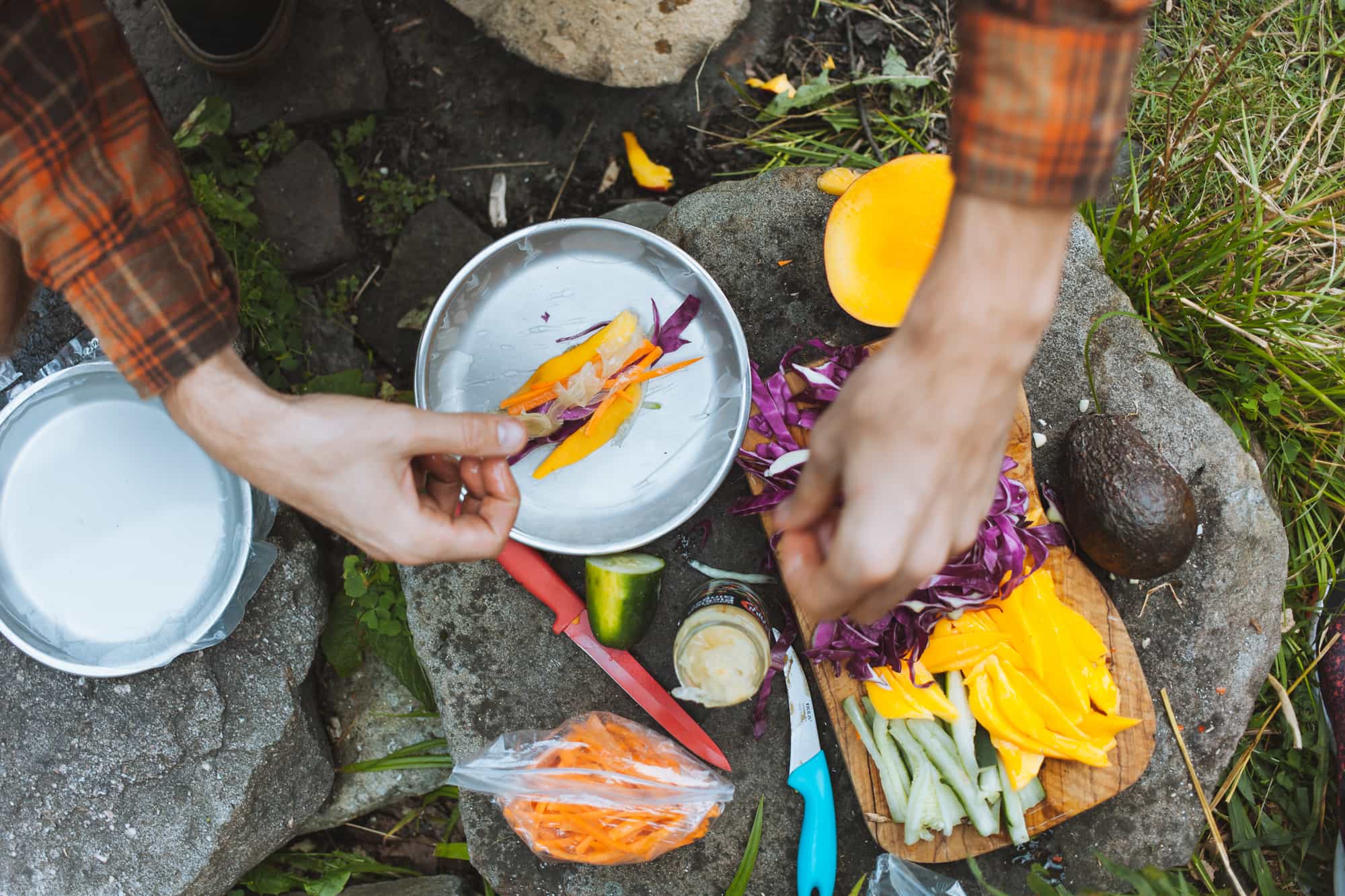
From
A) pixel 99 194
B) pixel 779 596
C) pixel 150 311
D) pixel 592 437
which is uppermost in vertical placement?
pixel 99 194

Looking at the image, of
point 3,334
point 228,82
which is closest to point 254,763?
point 3,334

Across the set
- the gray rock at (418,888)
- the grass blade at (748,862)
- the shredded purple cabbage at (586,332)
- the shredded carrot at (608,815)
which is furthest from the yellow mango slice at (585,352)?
the gray rock at (418,888)

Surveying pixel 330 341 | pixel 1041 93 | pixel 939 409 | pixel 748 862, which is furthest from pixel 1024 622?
pixel 330 341

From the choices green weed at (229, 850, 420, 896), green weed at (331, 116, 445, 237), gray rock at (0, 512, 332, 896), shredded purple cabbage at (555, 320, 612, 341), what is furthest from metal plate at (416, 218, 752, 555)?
green weed at (229, 850, 420, 896)

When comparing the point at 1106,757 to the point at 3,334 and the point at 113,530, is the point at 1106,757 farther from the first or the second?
the point at 3,334

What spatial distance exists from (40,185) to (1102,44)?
1637mm

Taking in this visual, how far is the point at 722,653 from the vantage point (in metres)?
2.15

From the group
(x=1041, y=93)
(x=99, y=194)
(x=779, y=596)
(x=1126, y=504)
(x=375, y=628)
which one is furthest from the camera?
(x=375, y=628)

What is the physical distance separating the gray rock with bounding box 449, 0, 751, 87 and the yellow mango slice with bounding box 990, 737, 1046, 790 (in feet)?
7.79

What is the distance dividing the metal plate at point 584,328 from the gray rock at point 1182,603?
98cm

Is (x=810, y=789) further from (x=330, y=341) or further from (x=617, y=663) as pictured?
(x=330, y=341)

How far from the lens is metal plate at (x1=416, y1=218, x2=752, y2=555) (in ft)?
7.52

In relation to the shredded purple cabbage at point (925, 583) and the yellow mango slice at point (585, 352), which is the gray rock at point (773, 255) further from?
the yellow mango slice at point (585, 352)

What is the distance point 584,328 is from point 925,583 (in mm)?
1152
